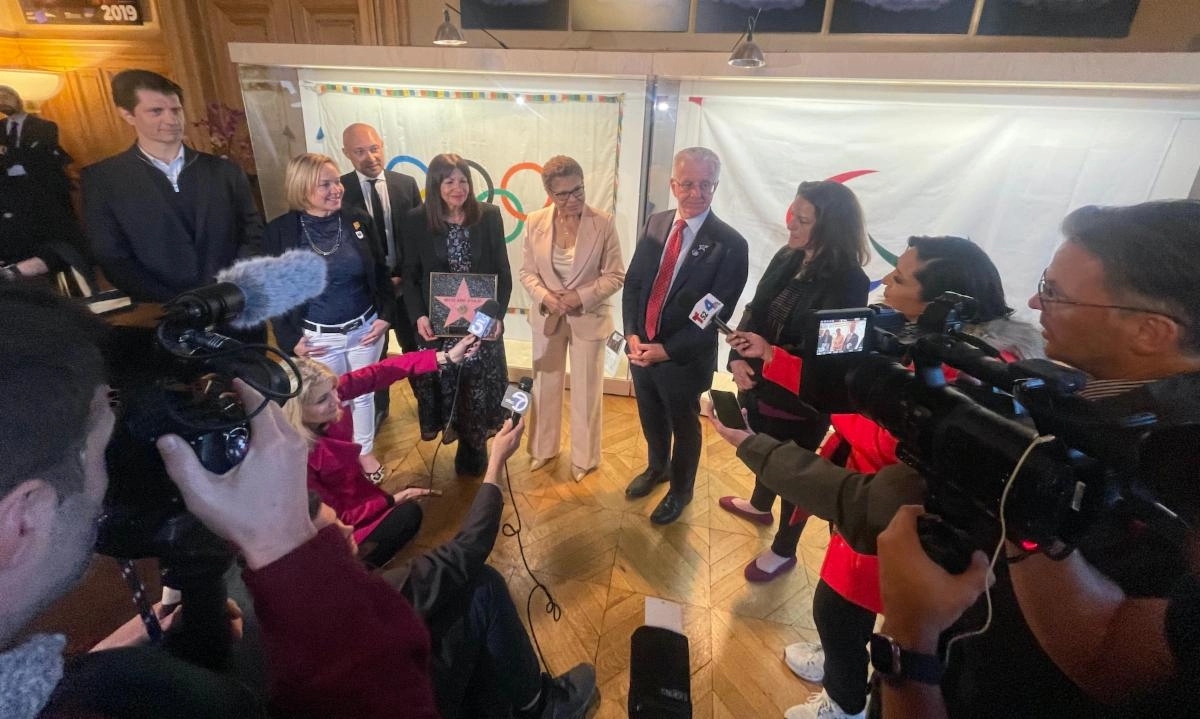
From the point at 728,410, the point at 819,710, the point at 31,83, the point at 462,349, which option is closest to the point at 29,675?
the point at 728,410

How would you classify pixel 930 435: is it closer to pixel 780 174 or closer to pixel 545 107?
pixel 780 174

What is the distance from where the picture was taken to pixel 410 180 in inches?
108

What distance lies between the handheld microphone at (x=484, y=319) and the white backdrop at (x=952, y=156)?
5.47ft

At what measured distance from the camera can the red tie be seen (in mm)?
2150

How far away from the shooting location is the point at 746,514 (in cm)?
240

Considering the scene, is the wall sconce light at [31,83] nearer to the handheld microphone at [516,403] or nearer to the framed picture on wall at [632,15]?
the framed picture on wall at [632,15]

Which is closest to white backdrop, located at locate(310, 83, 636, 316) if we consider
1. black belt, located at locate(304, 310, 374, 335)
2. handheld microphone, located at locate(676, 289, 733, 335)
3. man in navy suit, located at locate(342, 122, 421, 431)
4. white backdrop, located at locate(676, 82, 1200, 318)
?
white backdrop, located at locate(676, 82, 1200, 318)

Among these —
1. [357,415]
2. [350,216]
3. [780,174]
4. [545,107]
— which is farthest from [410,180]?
[780,174]

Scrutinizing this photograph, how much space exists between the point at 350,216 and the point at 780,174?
Answer: 239 cm

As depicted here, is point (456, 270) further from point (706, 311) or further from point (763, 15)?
point (763, 15)

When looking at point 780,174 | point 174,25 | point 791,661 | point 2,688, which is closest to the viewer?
point 2,688

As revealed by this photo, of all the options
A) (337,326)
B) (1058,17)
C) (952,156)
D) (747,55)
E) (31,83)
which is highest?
(1058,17)

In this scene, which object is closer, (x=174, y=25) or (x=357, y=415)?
(x=357, y=415)

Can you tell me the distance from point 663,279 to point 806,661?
1492 mm
